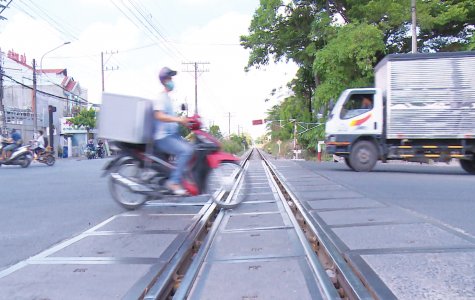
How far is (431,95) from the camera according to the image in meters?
13.3

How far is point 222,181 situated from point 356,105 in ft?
29.2

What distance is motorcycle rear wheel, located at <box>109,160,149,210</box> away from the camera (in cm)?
654

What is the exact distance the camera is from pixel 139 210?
22.2 ft

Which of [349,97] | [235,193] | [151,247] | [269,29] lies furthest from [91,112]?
[151,247]

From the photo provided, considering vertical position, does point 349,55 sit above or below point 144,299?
above

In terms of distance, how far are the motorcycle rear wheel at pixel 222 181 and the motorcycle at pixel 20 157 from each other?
14.3 meters

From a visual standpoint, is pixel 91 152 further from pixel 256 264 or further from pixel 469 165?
pixel 256 264

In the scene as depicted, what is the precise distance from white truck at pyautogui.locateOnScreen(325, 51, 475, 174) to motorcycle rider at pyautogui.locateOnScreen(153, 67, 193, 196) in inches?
358

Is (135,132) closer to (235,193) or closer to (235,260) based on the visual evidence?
(235,193)

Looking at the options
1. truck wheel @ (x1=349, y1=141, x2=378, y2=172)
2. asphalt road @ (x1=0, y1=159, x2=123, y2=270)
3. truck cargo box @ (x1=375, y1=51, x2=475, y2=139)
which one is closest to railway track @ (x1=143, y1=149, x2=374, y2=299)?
asphalt road @ (x1=0, y1=159, x2=123, y2=270)

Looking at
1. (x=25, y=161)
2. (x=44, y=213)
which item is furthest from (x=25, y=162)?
(x=44, y=213)

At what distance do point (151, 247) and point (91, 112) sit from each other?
4498cm

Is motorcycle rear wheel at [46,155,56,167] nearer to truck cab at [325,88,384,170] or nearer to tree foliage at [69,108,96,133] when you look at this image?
truck cab at [325,88,384,170]

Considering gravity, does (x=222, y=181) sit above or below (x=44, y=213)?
above
